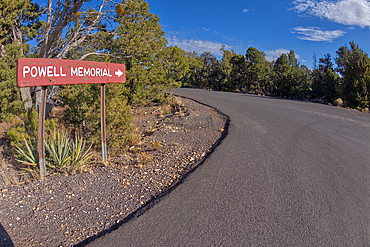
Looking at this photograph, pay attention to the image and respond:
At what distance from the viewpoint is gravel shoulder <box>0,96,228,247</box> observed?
10.3 ft

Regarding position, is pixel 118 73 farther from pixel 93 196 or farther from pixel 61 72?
pixel 93 196

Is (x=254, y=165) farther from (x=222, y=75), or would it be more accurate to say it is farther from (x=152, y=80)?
(x=222, y=75)

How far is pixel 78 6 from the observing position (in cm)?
812

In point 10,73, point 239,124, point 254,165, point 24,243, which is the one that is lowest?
point 24,243

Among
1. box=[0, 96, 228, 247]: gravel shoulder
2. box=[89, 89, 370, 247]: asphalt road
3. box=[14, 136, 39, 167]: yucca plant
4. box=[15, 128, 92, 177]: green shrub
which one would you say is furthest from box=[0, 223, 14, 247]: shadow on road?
box=[14, 136, 39, 167]: yucca plant

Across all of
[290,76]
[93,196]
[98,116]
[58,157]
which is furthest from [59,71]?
[290,76]

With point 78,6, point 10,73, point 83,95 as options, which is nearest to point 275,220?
point 83,95

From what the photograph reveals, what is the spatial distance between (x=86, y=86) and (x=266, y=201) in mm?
5358

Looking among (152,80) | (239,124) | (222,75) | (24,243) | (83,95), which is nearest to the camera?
(24,243)

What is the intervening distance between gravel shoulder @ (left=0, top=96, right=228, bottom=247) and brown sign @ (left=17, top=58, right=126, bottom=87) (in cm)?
186

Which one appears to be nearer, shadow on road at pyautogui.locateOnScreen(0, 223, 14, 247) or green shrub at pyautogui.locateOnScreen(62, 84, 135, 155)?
shadow on road at pyautogui.locateOnScreen(0, 223, 14, 247)

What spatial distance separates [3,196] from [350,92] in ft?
61.9

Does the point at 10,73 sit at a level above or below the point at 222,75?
below

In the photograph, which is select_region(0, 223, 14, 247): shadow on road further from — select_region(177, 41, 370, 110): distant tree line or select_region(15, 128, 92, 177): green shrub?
select_region(177, 41, 370, 110): distant tree line
